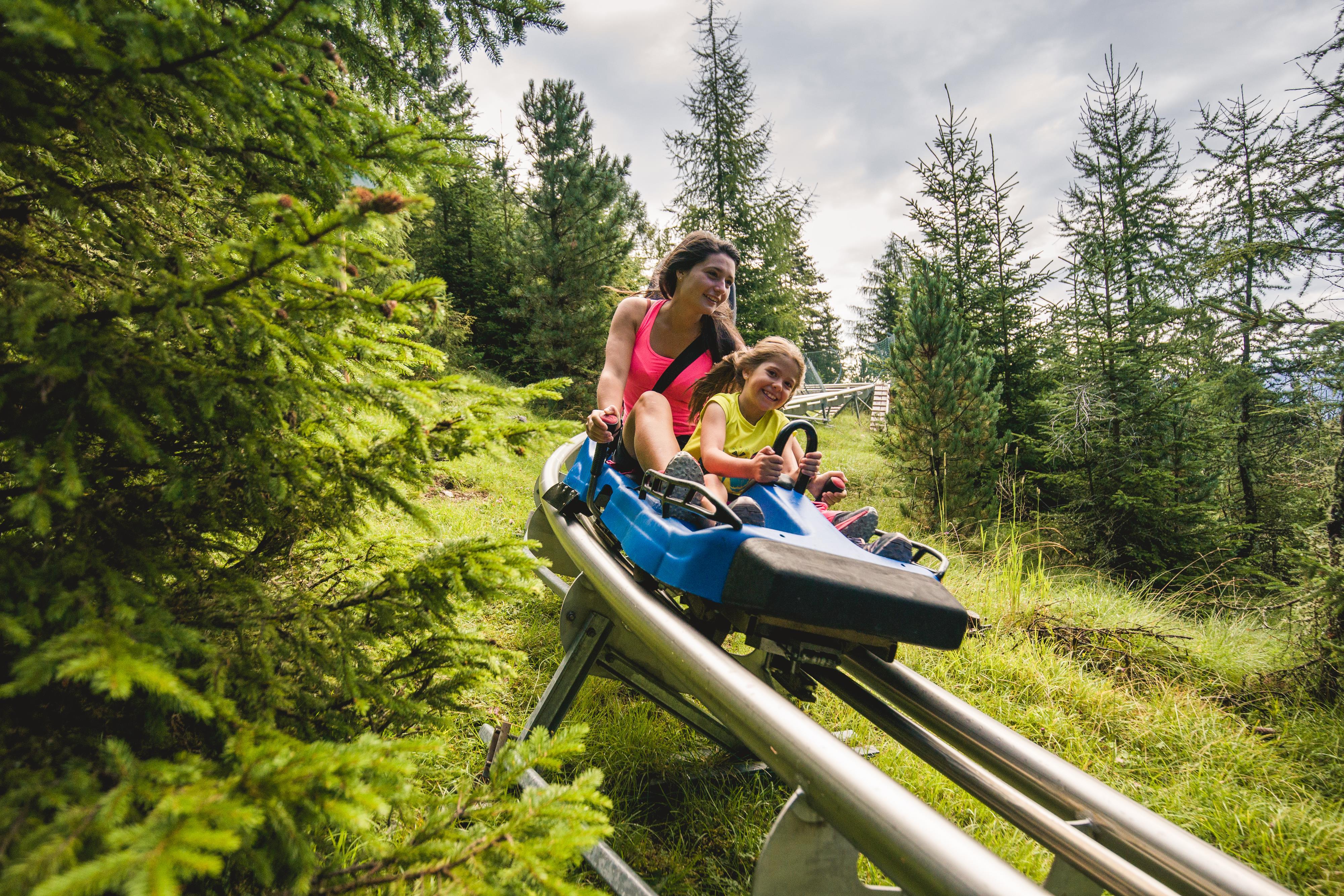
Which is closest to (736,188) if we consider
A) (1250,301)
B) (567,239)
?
(567,239)

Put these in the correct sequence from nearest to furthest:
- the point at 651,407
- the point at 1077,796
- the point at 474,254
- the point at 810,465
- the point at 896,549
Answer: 1. the point at 1077,796
2. the point at 896,549
3. the point at 810,465
4. the point at 651,407
5. the point at 474,254

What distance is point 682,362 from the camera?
9.31 feet

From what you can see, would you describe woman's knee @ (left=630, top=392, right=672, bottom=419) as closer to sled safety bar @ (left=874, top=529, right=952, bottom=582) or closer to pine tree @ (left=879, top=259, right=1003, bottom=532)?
sled safety bar @ (left=874, top=529, right=952, bottom=582)

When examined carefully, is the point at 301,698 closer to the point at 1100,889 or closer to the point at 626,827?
the point at 626,827

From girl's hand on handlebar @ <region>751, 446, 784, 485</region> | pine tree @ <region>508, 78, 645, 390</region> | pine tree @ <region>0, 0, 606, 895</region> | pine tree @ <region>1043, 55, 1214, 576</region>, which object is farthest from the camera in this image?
pine tree @ <region>508, 78, 645, 390</region>

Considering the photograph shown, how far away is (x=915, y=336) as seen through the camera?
20.9 feet

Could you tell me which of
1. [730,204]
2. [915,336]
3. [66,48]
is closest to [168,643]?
[66,48]

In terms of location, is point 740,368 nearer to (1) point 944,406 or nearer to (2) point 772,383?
(2) point 772,383

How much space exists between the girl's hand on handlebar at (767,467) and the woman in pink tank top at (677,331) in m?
0.83

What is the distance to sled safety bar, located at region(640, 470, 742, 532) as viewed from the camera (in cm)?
144

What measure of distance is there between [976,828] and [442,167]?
246cm

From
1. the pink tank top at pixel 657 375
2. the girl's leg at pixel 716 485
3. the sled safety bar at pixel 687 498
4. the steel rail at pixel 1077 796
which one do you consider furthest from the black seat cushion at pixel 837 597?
the pink tank top at pixel 657 375

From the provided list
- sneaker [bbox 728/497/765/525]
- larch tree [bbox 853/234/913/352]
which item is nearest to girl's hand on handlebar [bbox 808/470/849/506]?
sneaker [bbox 728/497/765/525]

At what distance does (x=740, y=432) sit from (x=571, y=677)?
1079mm
